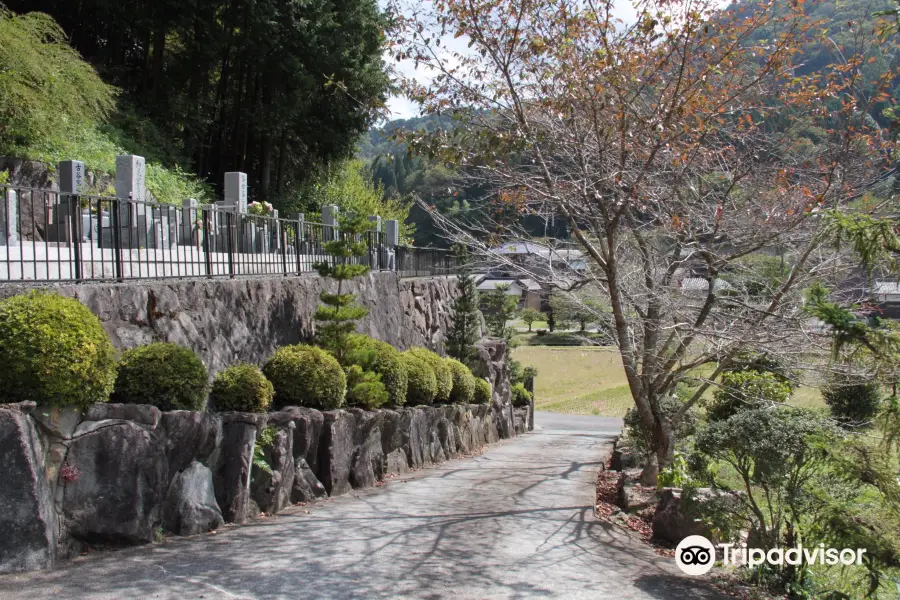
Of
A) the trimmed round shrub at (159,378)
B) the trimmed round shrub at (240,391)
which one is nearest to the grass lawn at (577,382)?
the trimmed round shrub at (240,391)

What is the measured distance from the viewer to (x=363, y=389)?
10305 millimetres

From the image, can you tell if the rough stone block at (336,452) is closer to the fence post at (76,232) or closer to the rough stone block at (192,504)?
the rough stone block at (192,504)

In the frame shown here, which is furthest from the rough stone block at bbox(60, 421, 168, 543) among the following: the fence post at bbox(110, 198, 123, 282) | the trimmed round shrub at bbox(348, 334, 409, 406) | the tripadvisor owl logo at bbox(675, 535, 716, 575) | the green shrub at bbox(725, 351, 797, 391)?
the green shrub at bbox(725, 351, 797, 391)

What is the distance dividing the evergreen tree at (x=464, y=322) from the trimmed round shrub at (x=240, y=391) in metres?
13.0

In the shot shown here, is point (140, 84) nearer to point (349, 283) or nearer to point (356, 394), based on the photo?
point (349, 283)

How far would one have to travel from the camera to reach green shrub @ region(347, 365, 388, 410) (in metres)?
10.3

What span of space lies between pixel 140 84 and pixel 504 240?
60.3 ft

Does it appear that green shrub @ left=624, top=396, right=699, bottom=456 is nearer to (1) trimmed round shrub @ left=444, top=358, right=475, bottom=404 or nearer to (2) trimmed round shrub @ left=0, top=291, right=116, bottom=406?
(1) trimmed round shrub @ left=444, top=358, right=475, bottom=404

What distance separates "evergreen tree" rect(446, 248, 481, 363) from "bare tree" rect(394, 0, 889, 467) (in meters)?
9.73

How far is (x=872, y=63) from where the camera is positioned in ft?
34.6

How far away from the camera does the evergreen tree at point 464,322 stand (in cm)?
2109

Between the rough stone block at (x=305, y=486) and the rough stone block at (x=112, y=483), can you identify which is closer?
the rough stone block at (x=112, y=483)

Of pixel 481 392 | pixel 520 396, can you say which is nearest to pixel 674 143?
pixel 481 392

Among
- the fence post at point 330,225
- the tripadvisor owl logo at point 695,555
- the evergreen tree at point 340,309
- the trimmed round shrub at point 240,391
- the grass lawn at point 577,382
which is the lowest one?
the grass lawn at point 577,382
